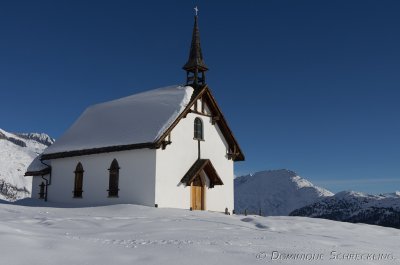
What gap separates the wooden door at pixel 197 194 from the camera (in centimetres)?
2834

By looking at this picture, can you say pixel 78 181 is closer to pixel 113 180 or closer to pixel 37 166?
pixel 113 180

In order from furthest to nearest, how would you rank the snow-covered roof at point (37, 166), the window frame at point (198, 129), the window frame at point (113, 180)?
1. the snow-covered roof at point (37, 166)
2. the window frame at point (198, 129)
3. the window frame at point (113, 180)

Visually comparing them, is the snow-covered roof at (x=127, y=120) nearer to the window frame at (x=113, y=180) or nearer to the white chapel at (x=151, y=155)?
the white chapel at (x=151, y=155)

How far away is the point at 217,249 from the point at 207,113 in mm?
19948

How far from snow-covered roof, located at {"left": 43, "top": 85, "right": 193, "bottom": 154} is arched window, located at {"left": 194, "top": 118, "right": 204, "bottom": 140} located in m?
1.52

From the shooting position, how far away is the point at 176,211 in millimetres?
24531

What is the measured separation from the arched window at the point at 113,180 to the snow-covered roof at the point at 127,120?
1.24 meters

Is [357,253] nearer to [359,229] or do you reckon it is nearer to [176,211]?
[359,229]

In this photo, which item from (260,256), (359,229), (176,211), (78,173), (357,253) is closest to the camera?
(260,256)

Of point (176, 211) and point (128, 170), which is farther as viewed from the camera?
point (128, 170)

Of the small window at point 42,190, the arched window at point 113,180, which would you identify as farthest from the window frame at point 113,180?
the small window at point 42,190

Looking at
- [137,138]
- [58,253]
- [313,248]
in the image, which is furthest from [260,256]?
[137,138]

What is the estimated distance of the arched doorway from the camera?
28.3m

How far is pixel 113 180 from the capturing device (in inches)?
1090
